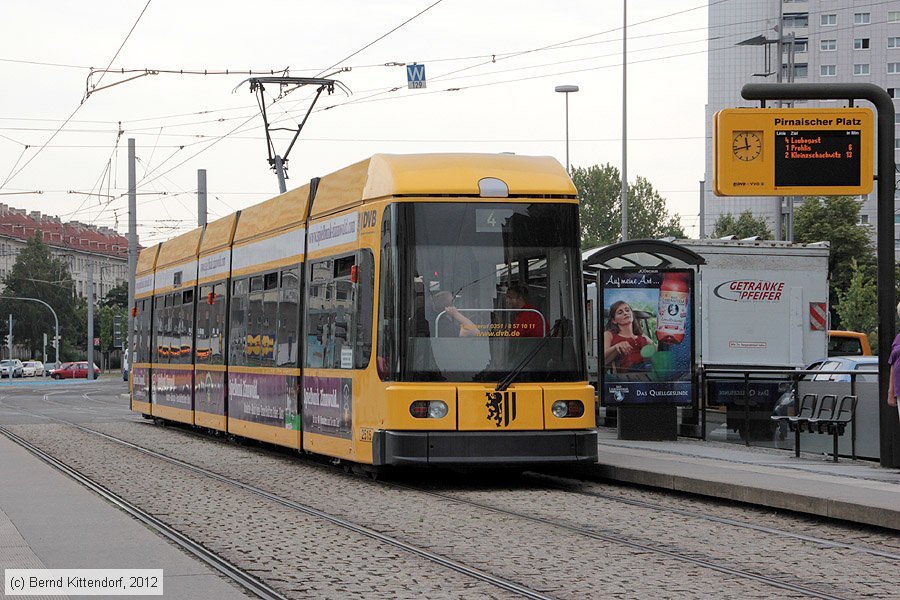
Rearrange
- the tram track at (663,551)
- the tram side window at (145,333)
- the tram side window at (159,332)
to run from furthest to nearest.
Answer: the tram side window at (145,333)
the tram side window at (159,332)
the tram track at (663,551)

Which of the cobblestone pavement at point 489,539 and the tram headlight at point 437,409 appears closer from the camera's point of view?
the cobblestone pavement at point 489,539

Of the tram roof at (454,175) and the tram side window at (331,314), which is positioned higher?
the tram roof at (454,175)

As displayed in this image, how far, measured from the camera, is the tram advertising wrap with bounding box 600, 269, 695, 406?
2061 centimetres

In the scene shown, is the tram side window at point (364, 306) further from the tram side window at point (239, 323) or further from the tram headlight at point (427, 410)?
the tram side window at point (239, 323)

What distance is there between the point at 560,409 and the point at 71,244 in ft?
482

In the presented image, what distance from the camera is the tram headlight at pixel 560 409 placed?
1474 centimetres

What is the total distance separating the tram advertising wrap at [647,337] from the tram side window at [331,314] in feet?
16.1

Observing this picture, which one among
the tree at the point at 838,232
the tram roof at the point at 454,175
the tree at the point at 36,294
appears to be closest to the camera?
the tram roof at the point at 454,175

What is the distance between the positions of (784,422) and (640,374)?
8.25 feet

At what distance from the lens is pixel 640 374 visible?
20.6 m

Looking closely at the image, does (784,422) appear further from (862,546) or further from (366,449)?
(862,546)

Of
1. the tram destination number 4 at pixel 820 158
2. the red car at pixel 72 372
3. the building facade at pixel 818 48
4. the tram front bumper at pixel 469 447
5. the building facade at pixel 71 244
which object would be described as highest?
the building facade at pixel 818 48

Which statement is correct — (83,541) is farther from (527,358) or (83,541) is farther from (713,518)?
(527,358)

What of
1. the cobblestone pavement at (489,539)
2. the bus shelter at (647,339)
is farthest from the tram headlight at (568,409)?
the bus shelter at (647,339)
